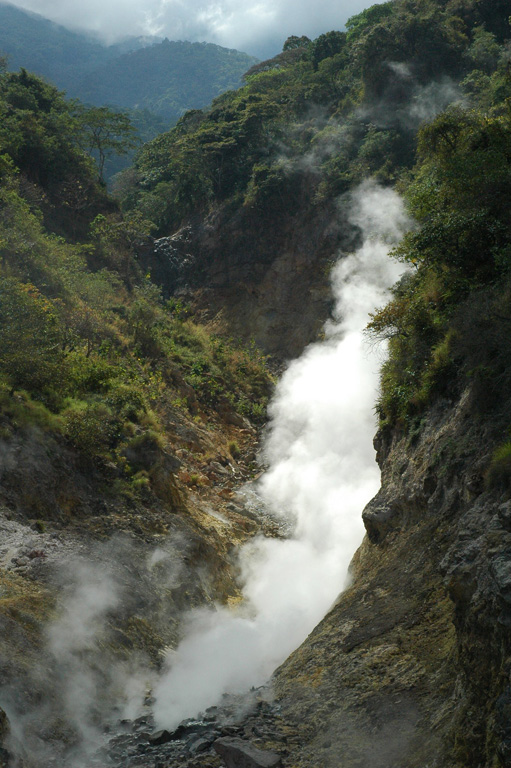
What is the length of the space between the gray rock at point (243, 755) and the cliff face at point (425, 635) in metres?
0.24

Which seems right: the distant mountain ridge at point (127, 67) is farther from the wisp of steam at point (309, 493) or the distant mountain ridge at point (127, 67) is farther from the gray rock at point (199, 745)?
the gray rock at point (199, 745)

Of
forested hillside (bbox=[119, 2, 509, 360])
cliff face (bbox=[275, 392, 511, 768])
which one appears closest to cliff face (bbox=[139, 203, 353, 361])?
forested hillside (bbox=[119, 2, 509, 360])

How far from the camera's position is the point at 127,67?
105812mm

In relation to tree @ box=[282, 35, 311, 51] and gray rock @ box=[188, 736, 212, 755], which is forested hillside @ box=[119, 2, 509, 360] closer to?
tree @ box=[282, 35, 311, 51]

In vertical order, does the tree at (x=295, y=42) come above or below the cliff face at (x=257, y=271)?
above

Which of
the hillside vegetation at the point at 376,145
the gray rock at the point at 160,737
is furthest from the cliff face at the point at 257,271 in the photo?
the gray rock at the point at 160,737

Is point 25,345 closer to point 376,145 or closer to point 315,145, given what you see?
point 376,145

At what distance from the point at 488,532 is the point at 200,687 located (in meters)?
4.35

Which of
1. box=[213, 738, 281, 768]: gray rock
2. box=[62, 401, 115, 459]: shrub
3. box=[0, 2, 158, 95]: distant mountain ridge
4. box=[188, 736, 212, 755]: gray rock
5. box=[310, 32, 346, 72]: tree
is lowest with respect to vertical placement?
box=[213, 738, 281, 768]: gray rock

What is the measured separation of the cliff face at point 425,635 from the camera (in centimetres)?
439

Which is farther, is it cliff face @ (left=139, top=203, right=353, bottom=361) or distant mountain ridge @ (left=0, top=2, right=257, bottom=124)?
distant mountain ridge @ (left=0, top=2, right=257, bottom=124)

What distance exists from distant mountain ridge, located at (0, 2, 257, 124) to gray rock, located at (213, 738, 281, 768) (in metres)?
100

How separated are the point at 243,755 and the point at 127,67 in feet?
388

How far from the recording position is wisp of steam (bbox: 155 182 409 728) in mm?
8273
